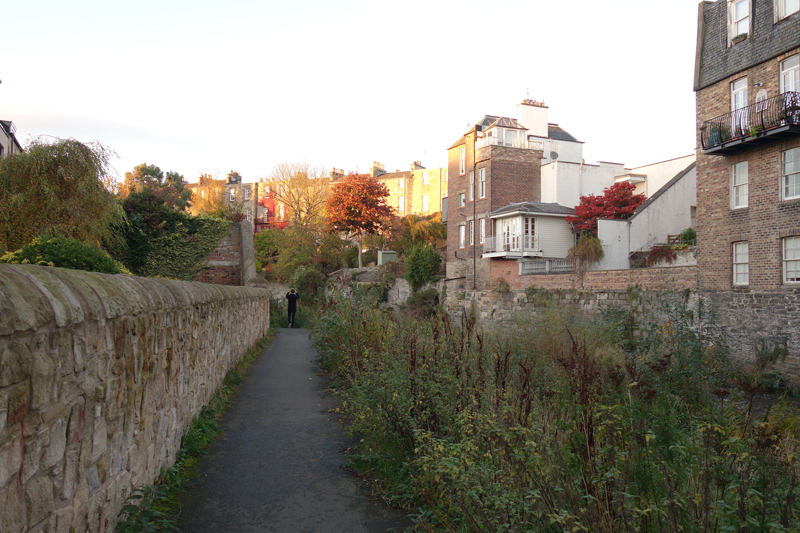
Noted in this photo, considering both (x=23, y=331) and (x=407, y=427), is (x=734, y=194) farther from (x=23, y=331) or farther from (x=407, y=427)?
(x=23, y=331)

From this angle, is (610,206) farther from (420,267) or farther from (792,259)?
(792,259)

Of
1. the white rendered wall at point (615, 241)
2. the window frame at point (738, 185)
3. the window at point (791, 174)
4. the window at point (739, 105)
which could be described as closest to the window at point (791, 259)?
the window at point (791, 174)

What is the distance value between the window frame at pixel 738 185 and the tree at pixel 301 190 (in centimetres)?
3409

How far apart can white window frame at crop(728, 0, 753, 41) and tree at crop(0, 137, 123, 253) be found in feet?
62.8

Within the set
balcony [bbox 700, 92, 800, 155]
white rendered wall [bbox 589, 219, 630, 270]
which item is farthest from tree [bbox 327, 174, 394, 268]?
balcony [bbox 700, 92, 800, 155]

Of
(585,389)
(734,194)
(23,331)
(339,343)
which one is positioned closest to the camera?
(23,331)

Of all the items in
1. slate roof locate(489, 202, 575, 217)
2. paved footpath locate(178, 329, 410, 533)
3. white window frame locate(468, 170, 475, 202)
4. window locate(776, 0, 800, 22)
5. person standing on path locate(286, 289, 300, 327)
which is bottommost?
paved footpath locate(178, 329, 410, 533)

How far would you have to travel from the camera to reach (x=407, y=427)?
5.46 metres

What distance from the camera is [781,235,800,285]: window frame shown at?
16250 mm

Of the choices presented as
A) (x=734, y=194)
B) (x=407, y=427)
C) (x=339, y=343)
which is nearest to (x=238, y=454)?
(x=407, y=427)

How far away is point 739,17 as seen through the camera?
18641 mm

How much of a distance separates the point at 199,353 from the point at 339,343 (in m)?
4.52

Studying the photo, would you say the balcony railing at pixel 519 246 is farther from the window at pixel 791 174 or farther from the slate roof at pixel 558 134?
the window at pixel 791 174

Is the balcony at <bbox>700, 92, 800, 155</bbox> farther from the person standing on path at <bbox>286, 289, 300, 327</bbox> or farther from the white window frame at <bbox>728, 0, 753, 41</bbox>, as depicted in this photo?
the person standing on path at <bbox>286, 289, 300, 327</bbox>
